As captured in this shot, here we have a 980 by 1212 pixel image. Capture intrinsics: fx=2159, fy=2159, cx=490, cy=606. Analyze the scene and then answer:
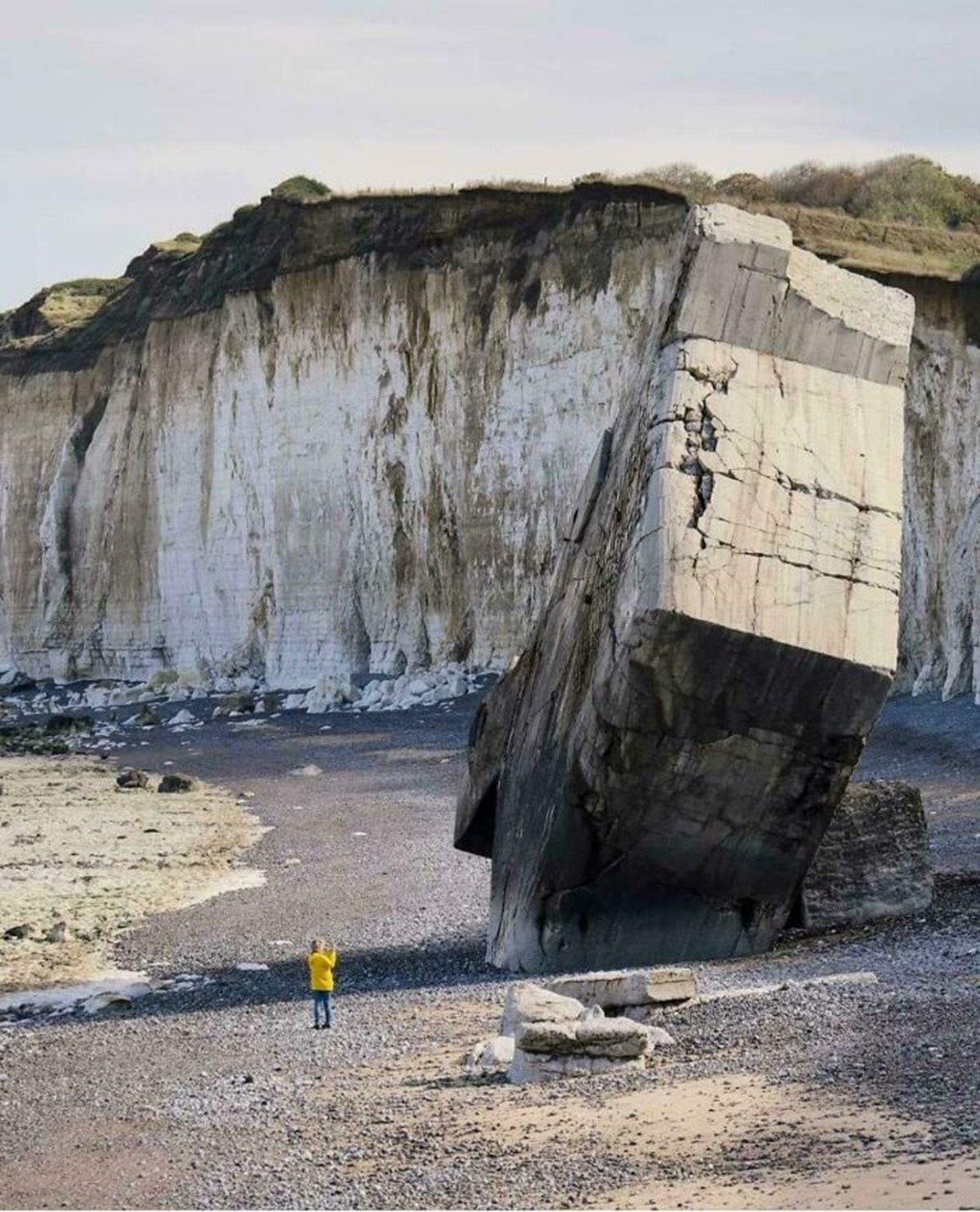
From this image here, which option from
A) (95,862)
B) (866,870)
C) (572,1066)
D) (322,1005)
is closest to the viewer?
(572,1066)

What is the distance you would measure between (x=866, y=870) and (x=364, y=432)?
1220 inches

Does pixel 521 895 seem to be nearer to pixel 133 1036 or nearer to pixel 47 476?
pixel 133 1036

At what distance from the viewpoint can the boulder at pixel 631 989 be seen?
30.7ft

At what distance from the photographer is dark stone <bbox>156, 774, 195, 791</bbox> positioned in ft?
89.6

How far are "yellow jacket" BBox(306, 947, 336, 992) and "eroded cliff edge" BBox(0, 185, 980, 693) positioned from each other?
18010 mm

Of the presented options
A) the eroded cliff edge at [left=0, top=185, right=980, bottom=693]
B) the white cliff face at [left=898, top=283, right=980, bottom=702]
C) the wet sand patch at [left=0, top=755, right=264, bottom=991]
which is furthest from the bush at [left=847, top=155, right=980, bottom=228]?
the wet sand patch at [left=0, top=755, right=264, bottom=991]

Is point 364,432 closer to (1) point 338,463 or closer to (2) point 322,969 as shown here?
(1) point 338,463

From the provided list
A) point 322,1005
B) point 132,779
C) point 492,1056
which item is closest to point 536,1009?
point 492,1056

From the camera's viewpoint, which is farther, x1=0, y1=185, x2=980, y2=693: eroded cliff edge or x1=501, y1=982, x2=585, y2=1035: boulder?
x1=0, y1=185, x2=980, y2=693: eroded cliff edge

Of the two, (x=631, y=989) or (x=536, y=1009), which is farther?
(x=631, y=989)

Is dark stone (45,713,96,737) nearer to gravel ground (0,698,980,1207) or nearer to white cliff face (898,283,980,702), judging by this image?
white cliff face (898,283,980,702)

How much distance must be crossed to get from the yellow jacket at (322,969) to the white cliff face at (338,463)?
74.0 feet

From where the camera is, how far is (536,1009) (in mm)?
8828

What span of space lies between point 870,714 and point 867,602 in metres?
0.56
